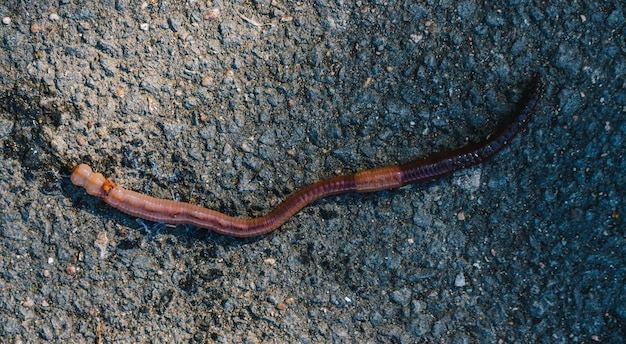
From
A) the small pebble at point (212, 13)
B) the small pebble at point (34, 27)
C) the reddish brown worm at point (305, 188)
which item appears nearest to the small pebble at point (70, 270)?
the reddish brown worm at point (305, 188)

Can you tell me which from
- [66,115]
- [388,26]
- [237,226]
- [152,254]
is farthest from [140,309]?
[388,26]

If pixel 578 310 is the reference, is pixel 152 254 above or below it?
below

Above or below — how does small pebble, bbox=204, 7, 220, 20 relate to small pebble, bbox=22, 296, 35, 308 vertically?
above

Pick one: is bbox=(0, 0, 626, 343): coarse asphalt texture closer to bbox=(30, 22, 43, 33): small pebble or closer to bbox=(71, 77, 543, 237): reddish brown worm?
bbox=(30, 22, 43, 33): small pebble

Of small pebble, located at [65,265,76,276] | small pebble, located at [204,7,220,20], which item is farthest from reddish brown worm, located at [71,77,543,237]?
small pebble, located at [204,7,220,20]

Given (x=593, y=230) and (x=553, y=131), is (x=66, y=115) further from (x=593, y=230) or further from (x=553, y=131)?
(x=593, y=230)

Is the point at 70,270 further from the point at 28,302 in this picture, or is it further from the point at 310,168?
the point at 310,168

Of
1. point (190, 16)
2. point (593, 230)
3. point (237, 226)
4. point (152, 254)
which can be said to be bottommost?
point (152, 254)

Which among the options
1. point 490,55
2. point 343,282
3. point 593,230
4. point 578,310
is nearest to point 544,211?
point 593,230
